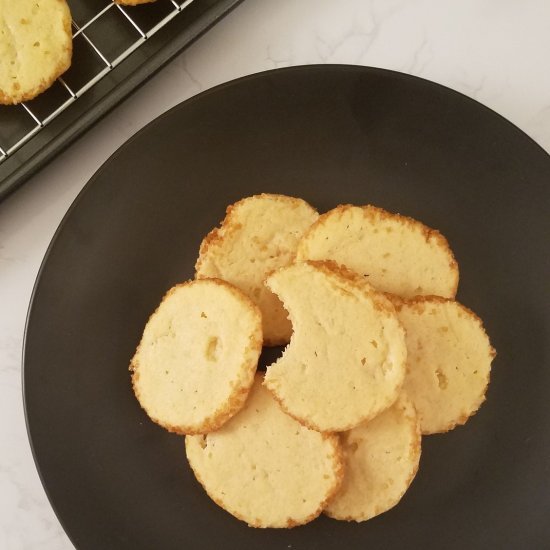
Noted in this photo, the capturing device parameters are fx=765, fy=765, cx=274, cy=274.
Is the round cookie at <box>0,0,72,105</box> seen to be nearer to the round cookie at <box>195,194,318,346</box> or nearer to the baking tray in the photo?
the baking tray

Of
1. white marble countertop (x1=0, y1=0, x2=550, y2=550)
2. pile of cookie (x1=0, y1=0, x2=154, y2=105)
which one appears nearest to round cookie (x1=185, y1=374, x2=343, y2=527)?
white marble countertop (x1=0, y1=0, x2=550, y2=550)

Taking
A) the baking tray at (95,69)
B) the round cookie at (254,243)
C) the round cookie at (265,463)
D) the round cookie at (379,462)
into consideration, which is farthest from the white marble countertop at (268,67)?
the round cookie at (379,462)

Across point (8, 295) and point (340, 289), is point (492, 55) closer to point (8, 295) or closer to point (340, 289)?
point (340, 289)

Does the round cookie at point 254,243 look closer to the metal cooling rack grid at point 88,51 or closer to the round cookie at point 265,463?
the round cookie at point 265,463

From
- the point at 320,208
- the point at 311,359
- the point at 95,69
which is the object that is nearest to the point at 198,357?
the point at 311,359

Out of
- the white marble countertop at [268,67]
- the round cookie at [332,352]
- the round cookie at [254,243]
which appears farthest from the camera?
the white marble countertop at [268,67]

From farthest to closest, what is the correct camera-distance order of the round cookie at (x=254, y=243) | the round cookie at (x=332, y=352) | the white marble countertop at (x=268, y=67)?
the white marble countertop at (x=268, y=67) < the round cookie at (x=254, y=243) < the round cookie at (x=332, y=352)

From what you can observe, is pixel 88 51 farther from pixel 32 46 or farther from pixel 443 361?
pixel 443 361
